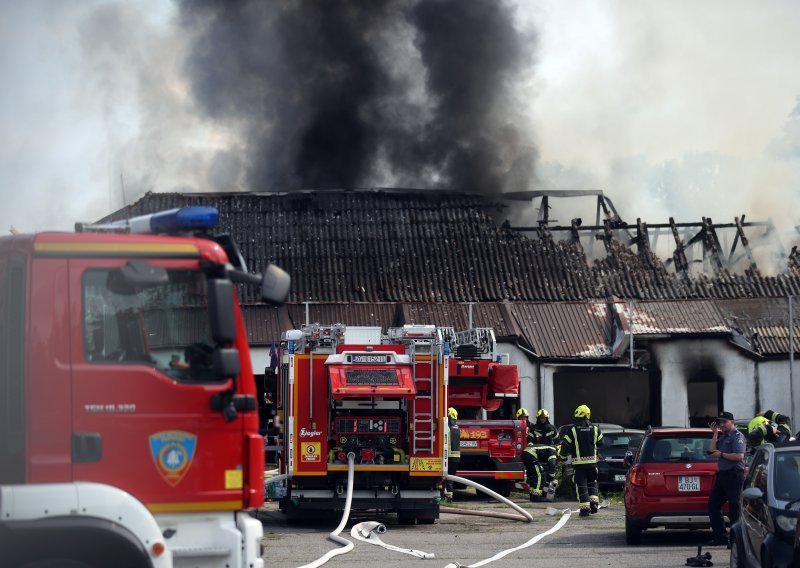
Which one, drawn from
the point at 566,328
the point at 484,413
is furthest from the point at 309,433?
the point at 566,328

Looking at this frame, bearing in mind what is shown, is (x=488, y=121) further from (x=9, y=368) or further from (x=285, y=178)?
(x=9, y=368)

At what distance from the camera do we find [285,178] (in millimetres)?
40406

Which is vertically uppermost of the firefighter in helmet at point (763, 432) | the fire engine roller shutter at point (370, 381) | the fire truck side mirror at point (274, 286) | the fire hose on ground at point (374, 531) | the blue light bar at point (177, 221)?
the blue light bar at point (177, 221)

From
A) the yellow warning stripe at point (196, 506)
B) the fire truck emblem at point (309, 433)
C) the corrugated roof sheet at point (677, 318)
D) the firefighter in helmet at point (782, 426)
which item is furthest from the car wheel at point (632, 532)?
the corrugated roof sheet at point (677, 318)

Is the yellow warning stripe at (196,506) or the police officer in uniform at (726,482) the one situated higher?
the yellow warning stripe at (196,506)

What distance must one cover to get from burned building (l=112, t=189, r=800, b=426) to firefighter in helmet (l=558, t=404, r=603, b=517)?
13.2 m

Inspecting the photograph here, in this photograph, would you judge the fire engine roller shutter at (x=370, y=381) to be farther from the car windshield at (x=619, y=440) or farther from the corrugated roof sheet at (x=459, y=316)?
the corrugated roof sheet at (x=459, y=316)

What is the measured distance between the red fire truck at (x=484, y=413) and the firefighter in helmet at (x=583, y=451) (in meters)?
3.44

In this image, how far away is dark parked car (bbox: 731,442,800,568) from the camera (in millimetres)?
9211

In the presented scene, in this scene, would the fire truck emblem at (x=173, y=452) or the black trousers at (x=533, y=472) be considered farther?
the black trousers at (x=533, y=472)

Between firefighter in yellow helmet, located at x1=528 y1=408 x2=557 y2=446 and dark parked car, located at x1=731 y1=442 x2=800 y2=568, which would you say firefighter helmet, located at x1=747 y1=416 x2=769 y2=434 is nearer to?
firefighter in yellow helmet, located at x1=528 y1=408 x2=557 y2=446

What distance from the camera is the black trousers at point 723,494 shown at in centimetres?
1328

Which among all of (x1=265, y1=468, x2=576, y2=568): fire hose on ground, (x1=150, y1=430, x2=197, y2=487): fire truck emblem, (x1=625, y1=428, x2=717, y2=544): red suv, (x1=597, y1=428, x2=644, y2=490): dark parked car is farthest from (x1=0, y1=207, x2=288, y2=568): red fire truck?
(x1=597, y1=428, x2=644, y2=490): dark parked car

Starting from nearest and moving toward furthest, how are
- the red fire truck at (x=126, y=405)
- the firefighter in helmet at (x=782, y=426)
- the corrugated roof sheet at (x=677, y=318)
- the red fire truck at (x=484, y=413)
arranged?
1. the red fire truck at (x=126, y=405)
2. the firefighter in helmet at (x=782, y=426)
3. the red fire truck at (x=484, y=413)
4. the corrugated roof sheet at (x=677, y=318)
